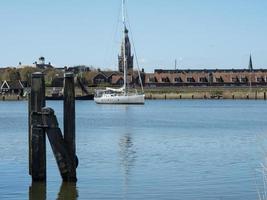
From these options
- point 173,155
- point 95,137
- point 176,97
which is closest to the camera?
point 173,155

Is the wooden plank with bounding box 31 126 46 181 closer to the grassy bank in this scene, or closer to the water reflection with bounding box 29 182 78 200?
the water reflection with bounding box 29 182 78 200

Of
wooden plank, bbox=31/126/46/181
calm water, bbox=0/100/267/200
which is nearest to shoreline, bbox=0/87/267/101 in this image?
calm water, bbox=0/100/267/200

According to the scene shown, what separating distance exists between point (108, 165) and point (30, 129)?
27.0ft

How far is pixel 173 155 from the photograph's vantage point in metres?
32.6

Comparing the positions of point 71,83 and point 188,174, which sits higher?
point 71,83

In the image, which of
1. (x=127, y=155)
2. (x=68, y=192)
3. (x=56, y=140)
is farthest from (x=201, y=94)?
(x=56, y=140)

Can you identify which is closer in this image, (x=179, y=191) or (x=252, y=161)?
(x=179, y=191)

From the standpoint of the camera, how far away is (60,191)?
21828mm

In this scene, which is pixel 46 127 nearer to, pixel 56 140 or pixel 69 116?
pixel 56 140

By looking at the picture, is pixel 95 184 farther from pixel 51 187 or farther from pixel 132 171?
pixel 132 171

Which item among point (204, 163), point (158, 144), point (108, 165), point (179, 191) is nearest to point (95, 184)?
point (179, 191)

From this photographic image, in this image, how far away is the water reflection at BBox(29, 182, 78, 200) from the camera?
69.3 ft

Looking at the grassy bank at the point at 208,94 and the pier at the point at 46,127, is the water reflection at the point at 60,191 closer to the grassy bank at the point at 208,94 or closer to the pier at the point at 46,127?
the pier at the point at 46,127

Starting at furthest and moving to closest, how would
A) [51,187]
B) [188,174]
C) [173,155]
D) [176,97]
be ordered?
[176,97] → [173,155] → [188,174] → [51,187]
